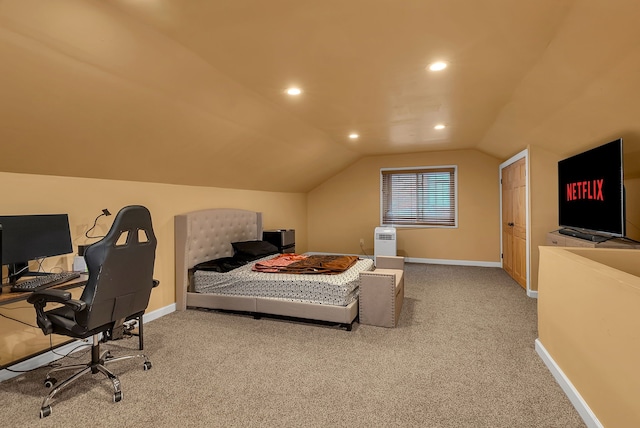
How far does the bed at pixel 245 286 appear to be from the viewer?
11.1 feet

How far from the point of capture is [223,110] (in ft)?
10.5

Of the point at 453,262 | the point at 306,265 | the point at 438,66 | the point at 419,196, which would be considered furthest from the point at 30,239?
the point at 453,262

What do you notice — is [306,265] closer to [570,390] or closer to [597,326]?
[570,390]

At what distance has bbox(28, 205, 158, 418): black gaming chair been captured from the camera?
6.90ft

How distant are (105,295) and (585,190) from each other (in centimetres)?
453

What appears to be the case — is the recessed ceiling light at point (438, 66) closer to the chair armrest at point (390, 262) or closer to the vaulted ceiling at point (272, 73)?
the vaulted ceiling at point (272, 73)

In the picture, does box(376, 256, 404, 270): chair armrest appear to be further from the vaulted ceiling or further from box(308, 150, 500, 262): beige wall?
box(308, 150, 500, 262): beige wall

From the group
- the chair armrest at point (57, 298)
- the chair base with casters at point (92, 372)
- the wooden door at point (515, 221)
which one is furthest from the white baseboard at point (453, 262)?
the chair armrest at point (57, 298)

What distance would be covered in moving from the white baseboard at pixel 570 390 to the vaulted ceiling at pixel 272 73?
6.80 ft

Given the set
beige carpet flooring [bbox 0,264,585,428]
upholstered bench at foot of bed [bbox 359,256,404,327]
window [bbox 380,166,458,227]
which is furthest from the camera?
window [bbox 380,166,458,227]

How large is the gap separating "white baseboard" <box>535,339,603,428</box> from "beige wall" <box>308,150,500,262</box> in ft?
13.4

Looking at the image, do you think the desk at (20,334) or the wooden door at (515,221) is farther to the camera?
the wooden door at (515,221)

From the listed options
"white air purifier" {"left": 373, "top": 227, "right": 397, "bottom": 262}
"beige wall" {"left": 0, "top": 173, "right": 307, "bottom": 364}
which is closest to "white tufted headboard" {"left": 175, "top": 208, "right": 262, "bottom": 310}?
"beige wall" {"left": 0, "top": 173, "right": 307, "bottom": 364}

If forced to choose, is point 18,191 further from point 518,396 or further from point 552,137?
point 552,137
